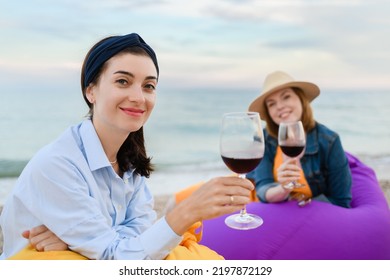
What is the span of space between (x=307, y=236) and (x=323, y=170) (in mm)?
526

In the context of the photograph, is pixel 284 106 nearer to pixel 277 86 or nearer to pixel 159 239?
pixel 277 86

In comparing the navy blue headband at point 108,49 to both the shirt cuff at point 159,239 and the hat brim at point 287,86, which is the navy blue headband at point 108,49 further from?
the hat brim at point 287,86

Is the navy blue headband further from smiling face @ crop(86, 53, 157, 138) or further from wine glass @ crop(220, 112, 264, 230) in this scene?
wine glass @ crop(220, 112, 264, 230)

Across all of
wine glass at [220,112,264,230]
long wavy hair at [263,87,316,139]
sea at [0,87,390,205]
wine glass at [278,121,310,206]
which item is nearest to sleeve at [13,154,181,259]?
wine glass at [220,112,264,230]

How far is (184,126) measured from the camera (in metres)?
12.6

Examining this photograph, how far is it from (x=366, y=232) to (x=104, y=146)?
1494mm

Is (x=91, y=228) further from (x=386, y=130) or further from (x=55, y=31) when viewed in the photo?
(x=386, y=130)

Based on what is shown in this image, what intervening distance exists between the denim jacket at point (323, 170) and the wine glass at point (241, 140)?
1.18 metres

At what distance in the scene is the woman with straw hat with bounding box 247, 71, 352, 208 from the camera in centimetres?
243

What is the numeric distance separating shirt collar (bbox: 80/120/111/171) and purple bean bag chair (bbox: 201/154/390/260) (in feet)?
3.30

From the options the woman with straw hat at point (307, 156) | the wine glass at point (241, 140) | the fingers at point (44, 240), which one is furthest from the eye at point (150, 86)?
the woman with straw hat at point (307, 156)

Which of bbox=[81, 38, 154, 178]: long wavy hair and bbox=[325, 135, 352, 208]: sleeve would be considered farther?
bbox=[325, 135, 352, 208]: sleeve

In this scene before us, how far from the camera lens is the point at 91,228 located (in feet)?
4.06

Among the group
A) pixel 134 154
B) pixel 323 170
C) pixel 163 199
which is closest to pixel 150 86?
pixel 134 154
